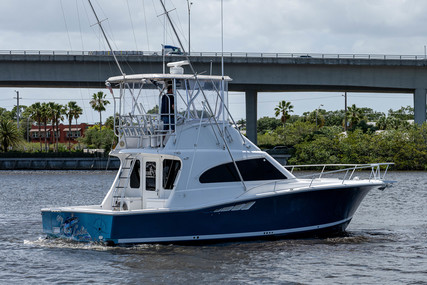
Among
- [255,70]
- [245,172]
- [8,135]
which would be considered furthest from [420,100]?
[245,172]

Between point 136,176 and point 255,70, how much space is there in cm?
4511

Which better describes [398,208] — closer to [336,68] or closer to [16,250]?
[16,250]

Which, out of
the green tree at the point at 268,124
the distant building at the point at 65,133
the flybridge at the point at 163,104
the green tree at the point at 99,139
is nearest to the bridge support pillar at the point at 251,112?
the green tree at the point at 99,139

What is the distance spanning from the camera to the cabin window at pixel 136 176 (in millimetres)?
23328

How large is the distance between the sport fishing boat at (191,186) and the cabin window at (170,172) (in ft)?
0.10

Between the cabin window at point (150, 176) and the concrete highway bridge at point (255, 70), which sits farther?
the concrete highway bridge at point (255, 70)

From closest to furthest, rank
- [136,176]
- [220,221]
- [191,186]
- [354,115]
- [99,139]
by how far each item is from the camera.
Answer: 1. [220,221]
2. [191,186]
3. [136,176]
4. [99,139]
5. [354,115]

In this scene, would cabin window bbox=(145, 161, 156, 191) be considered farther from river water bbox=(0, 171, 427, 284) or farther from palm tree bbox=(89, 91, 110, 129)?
palm tree bbox=(89, 91, 110, 129)

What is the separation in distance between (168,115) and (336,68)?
47.0 meters

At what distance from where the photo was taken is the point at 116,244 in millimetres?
21719

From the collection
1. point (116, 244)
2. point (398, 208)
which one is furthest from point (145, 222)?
point (398, 208)

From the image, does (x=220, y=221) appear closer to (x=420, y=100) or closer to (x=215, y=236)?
(x=215, y=236)

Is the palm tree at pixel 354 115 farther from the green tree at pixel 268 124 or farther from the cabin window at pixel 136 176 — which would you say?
the cabin window at pixel 136 176

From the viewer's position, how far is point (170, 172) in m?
22.6
